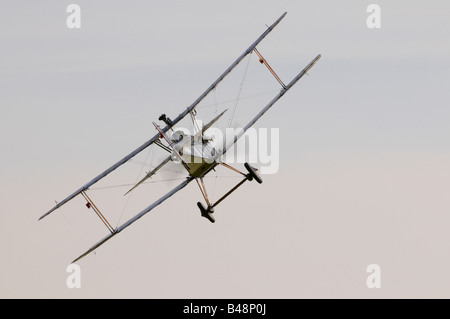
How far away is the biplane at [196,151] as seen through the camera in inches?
2028

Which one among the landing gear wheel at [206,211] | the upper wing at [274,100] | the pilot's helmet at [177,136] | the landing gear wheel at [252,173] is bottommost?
the landing gear wheel at [206,211]

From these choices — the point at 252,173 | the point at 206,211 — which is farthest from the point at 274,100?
the point at 206,211

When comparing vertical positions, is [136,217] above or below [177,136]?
below

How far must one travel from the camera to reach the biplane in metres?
51.5

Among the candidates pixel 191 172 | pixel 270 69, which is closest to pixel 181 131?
pixel 191 172

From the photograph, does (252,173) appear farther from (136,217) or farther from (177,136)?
(136,217)

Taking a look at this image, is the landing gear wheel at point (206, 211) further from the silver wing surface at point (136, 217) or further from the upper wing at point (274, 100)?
the upper wing at point (274, 100)

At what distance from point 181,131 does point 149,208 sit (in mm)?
4305

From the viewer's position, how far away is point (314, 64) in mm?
52344

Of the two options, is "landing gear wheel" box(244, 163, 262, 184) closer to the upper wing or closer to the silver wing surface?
the upper wing

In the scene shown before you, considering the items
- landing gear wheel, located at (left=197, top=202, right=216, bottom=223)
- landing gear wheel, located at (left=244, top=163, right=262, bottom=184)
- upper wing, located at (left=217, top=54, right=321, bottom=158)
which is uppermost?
upper wing, located at (left=217, top=54, right=321, bottom=158)

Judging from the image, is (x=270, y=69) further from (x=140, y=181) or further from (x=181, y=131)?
(x=140, y=181)

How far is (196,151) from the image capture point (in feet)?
169

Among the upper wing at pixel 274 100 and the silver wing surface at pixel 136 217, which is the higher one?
the upper wing at pixel 274 100
